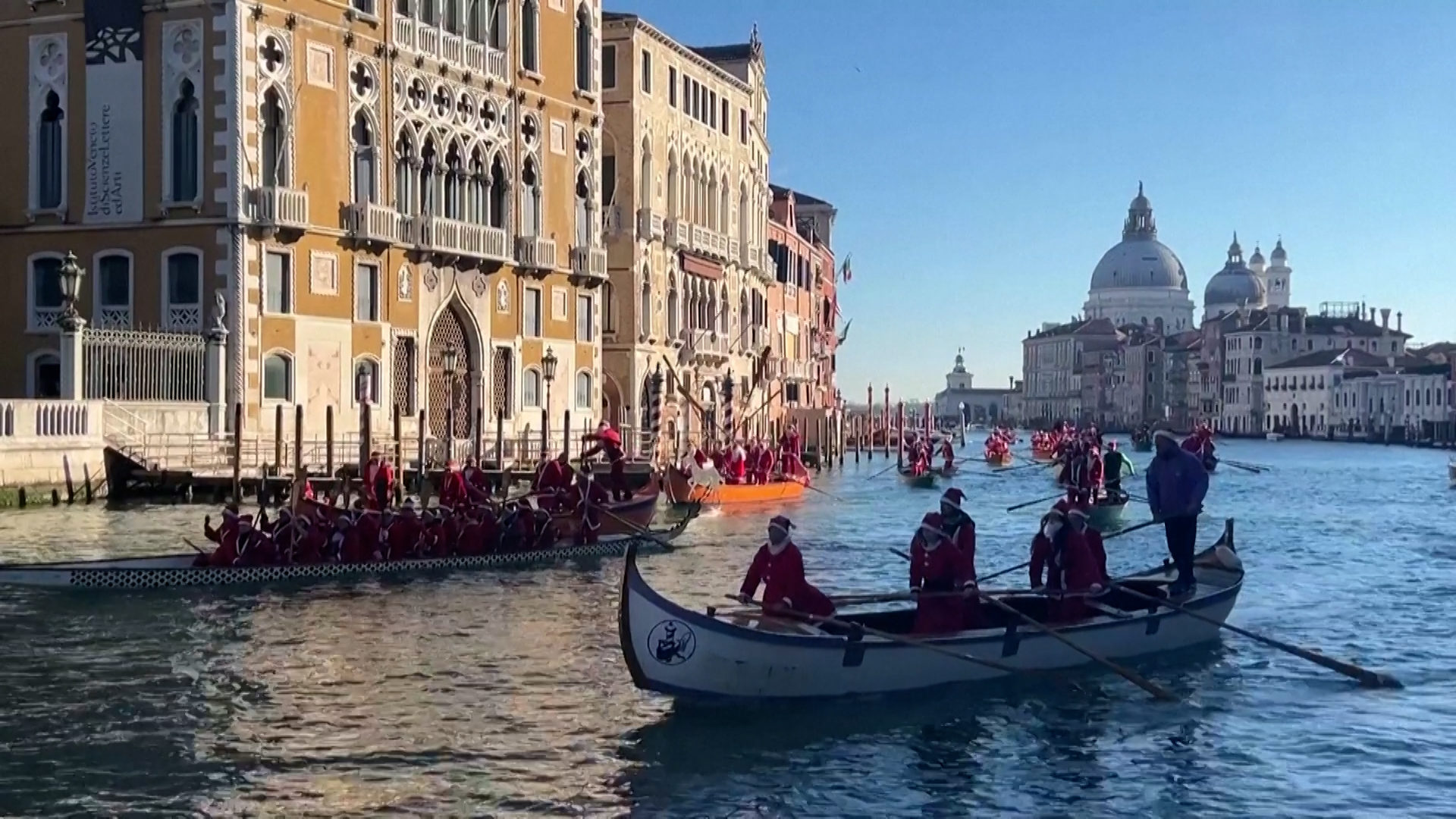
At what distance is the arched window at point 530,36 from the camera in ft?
113

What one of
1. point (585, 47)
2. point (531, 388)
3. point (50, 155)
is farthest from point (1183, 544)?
point (585, 47)

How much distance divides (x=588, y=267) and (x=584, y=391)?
2.69 m

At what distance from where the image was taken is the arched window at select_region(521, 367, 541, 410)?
114ft

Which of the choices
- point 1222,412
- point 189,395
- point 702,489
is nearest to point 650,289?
point 702,489

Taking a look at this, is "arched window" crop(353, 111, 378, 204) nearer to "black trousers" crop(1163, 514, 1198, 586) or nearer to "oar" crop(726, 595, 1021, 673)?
"black trousers" crop(1163, 514, 1198, 586)

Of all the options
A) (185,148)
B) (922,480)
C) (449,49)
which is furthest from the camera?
(922,480)

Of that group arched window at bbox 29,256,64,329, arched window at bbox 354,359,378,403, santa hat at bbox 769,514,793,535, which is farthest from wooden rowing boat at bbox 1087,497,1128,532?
arched window at bbox 29,256,64,329

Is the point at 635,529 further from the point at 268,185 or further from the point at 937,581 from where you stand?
the point at 268,185

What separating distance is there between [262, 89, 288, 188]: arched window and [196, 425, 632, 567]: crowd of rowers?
7.12 m

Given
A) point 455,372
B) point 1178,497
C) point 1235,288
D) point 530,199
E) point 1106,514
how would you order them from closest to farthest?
1. point 1178,497
2. point 1106,514
3. point 455,372
4. point 530,199
5. point 1235,288

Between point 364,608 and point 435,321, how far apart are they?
52.3ft

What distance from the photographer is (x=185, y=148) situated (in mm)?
27672

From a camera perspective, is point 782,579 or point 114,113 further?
point 114,113

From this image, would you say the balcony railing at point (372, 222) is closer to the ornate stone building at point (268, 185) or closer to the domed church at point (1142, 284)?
the ornate stone building at point (268, 185)
